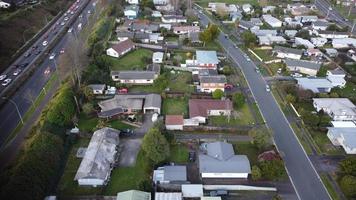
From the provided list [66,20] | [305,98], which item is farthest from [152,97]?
[66,20]

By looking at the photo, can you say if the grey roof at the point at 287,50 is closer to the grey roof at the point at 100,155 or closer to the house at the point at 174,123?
the house at the point at 174,123

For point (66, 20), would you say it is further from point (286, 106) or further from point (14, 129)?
point (286, 106)

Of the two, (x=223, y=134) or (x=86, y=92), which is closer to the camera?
(x=223, y=134)

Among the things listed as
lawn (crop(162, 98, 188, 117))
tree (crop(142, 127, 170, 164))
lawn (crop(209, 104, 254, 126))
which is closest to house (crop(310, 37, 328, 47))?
lawn (crop(209, 104, 254, 126))

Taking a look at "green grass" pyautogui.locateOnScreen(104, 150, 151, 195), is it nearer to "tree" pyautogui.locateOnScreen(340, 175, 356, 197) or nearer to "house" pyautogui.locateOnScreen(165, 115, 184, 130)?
"house" pyautogui.locateOnScreen(165, 115, 184, 130)

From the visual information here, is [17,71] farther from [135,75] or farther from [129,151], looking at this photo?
[129,151]

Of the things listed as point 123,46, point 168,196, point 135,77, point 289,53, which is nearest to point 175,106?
point 135,77
